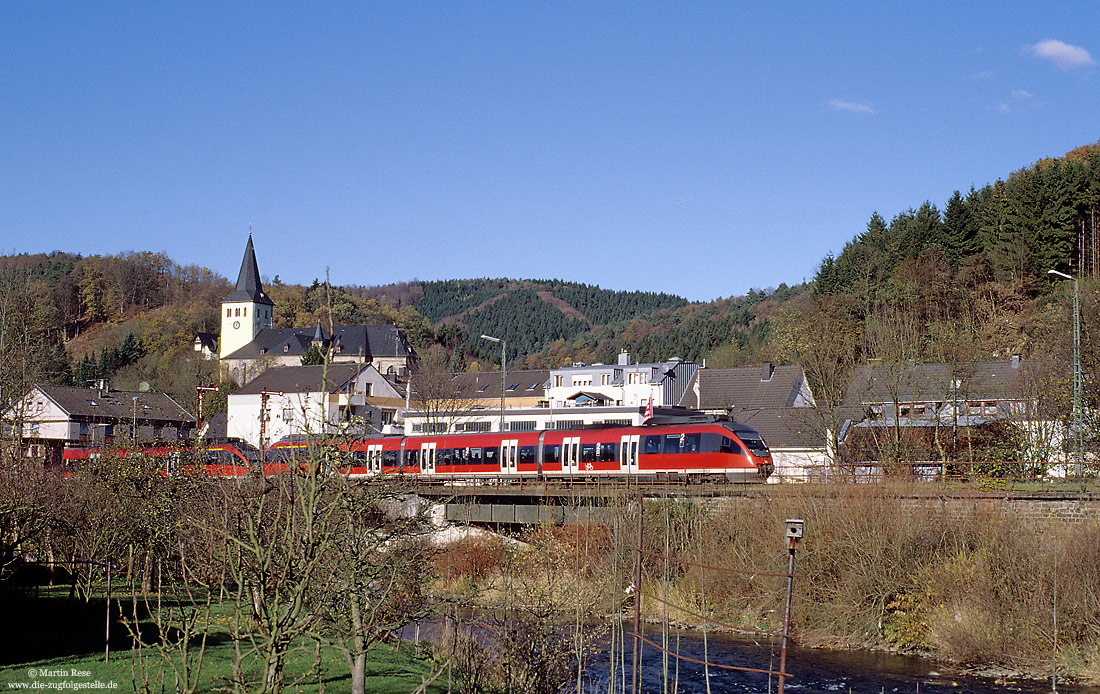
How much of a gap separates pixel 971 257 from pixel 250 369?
79482 mm

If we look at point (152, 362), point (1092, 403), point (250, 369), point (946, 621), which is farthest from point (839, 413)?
point (152, 362)

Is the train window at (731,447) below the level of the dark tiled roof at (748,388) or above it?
below

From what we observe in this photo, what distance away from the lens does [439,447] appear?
52.4 meters

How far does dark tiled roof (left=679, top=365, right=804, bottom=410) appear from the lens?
68.6 metres

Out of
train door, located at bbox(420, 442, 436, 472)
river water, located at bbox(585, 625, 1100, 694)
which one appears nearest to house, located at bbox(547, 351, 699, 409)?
train door, located at bbox(420, 442, 436, 472)

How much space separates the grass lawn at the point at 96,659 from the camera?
59.0ft

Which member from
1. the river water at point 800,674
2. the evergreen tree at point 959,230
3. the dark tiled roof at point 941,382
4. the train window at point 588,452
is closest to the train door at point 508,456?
the train window at point 588,452

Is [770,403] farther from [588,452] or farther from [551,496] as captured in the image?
[551,496]

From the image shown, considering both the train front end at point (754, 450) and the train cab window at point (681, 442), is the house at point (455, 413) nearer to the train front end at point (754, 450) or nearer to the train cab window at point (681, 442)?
the train cab window at point (681, 442)

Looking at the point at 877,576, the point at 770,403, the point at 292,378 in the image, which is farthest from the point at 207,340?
the point at 877,576

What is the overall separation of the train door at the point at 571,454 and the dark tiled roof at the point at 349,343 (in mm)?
88002

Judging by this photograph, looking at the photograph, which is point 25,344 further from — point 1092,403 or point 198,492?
point 1092,403

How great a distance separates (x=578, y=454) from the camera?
46875 mm

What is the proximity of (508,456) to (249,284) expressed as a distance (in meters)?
109
